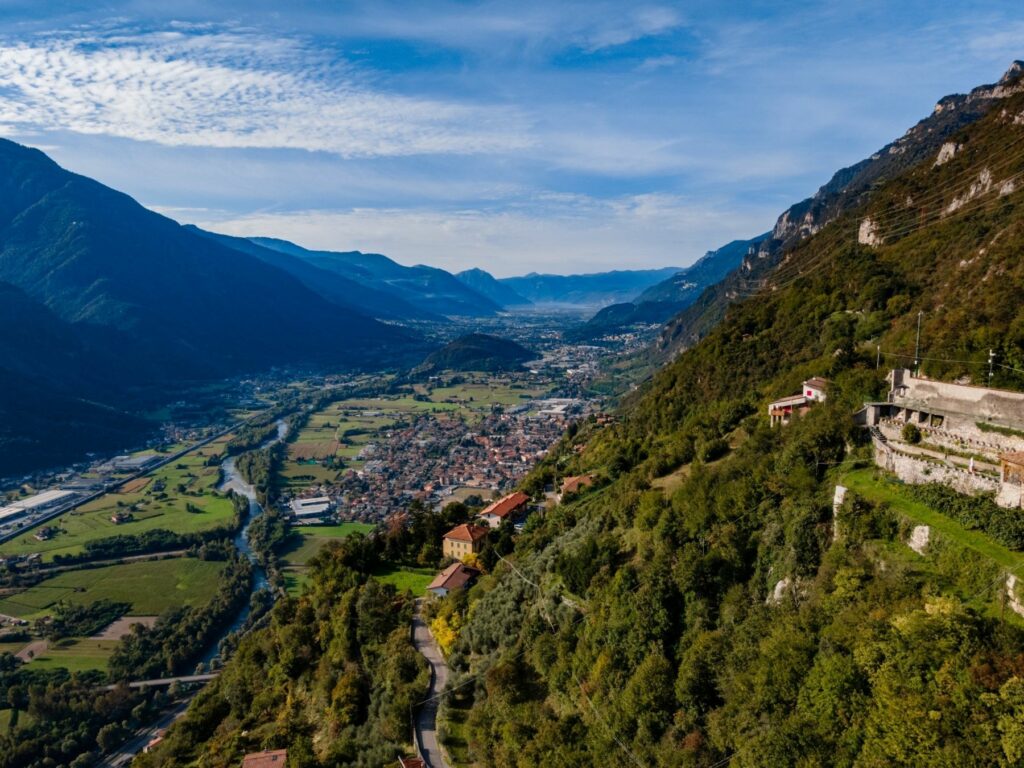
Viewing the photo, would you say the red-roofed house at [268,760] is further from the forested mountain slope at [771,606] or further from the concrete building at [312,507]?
the concrete building at [312,507]

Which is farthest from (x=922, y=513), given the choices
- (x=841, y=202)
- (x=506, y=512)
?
(x=841, y=202)

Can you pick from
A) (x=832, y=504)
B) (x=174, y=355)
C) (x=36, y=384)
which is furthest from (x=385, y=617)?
(x=174, y=355)

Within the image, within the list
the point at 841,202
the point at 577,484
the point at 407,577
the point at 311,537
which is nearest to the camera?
the point at 407,577

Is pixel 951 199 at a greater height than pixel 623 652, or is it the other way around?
pixel 951 199

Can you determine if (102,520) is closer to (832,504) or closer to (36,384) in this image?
(36,384)

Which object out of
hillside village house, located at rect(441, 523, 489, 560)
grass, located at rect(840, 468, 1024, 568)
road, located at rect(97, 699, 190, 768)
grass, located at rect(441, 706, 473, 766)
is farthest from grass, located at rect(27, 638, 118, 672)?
grass, located at rect(840, 468, 1024, 568)

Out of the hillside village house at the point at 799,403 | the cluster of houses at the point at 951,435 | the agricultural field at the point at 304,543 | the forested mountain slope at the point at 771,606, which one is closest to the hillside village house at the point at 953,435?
the cluster of houses at the point at 951,435

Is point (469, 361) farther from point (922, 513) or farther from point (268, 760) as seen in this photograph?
point (922, 513)
